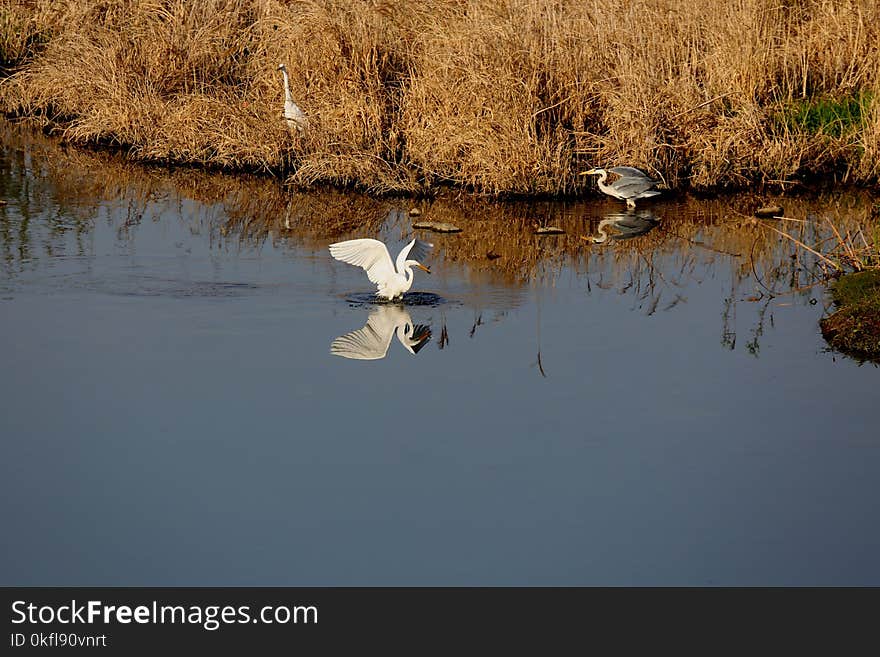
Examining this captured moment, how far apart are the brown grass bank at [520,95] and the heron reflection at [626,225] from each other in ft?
2.94

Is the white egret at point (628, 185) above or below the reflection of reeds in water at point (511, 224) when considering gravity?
above

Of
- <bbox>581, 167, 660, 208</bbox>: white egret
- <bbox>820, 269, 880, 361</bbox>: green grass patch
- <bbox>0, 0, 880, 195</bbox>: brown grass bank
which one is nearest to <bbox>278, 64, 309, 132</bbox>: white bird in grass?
<bbox>0, 0, 880, 195</bbox>: brown grass bank

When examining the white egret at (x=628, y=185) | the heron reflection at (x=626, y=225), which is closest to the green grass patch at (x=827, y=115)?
the white egret at (x=628, y=185)

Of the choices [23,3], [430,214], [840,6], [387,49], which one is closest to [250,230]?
[430,214]

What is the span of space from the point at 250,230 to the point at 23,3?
32.1 feet

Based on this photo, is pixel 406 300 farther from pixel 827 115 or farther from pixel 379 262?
pixel 827 115

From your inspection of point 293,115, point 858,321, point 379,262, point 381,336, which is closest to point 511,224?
point 293,115

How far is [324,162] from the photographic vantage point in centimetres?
1477

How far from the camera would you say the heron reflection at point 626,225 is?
12820 millimetres

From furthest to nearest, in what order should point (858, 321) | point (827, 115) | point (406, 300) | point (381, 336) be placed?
point (827, 115)
point (406, 300)
point (381, 336)
point (858, 321)

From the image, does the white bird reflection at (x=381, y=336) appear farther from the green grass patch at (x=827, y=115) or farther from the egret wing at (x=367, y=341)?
the green grass patch at (x=827, y=115)

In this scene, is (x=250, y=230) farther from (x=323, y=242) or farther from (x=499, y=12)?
(x=499, y=12)

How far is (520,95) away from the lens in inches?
556

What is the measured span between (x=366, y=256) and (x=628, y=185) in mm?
4462
